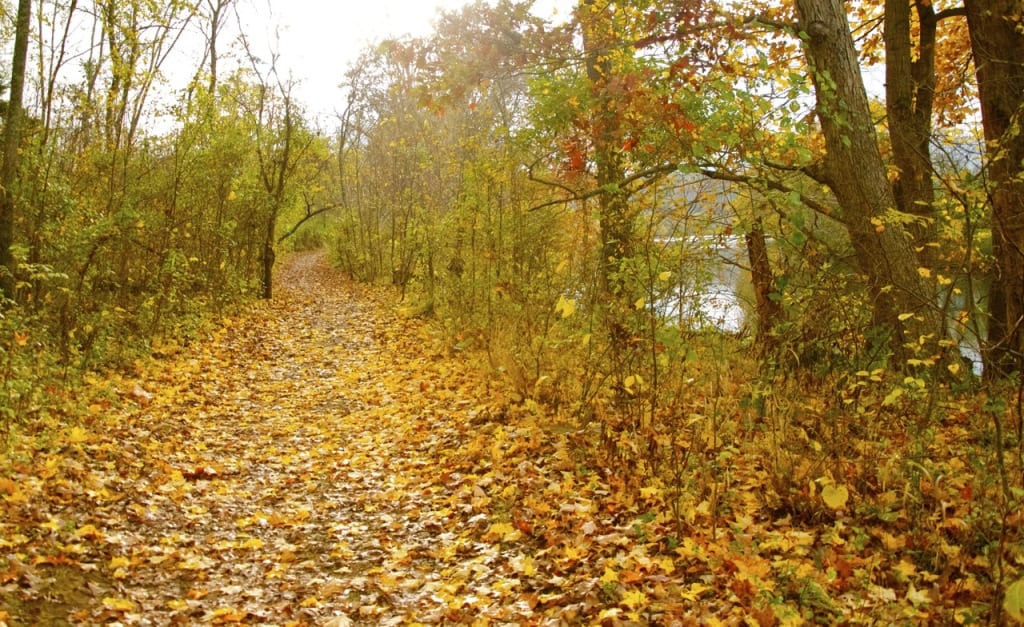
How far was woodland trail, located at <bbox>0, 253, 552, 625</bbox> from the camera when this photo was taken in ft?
14.2

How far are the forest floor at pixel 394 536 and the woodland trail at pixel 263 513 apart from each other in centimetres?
2

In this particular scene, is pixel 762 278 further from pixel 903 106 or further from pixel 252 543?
pixel 252 543

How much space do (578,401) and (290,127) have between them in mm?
14856

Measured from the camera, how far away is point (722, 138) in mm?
4910

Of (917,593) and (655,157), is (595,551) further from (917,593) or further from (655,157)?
(655,157)

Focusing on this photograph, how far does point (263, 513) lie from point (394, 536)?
1.31 meters

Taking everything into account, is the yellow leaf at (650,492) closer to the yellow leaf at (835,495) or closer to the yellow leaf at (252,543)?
the yellow leaf at (835,495)

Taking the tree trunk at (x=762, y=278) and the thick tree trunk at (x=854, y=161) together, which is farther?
the tree trunk at (x=762, y=278)

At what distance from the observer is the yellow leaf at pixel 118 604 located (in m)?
4.12

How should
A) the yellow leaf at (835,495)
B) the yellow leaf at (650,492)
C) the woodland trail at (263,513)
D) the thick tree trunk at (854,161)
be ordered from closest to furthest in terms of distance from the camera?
the yellow leaf at (835,495)
the woodland trail at (263,513)
the yellow leaf at (650,492)
the thick tree trunk at (854,161)

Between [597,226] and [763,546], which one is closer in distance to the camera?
[763,546]

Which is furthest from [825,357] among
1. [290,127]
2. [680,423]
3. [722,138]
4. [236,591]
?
[290,127]

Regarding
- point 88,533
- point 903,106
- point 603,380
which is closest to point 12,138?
point 88,533

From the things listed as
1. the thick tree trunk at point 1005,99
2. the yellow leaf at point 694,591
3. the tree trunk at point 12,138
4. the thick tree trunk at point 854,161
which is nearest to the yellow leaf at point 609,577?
the yellow leaf at point 694,591
